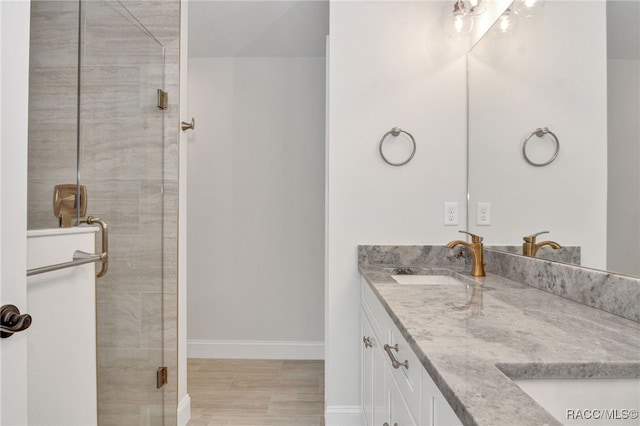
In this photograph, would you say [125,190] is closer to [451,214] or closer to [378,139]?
[378,139]

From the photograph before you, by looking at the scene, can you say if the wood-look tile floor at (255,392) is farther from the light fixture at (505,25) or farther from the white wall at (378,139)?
the light fixture at (505,25)

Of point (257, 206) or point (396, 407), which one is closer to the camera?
point (396, 407)

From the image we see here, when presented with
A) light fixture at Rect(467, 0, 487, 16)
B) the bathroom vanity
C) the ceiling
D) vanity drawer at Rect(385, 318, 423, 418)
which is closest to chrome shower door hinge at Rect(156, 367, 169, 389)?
the bathroom vanity

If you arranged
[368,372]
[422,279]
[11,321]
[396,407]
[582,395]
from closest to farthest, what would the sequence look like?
1. [582,395]
2. [11,321]
3. [396,407]
4. [368,372]
5. [422,279]

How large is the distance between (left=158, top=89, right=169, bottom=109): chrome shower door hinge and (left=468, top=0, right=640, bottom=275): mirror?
5.14 ft

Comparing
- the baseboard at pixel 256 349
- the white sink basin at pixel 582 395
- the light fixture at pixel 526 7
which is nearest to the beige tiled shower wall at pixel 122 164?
the baseboard at pixel 256 349

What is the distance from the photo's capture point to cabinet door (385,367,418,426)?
97 centimetres

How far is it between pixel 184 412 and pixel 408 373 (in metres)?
1.66

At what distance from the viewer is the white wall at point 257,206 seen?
10.4 feet

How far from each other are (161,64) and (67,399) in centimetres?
155

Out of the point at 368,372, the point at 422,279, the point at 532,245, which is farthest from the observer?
the point at 422,279

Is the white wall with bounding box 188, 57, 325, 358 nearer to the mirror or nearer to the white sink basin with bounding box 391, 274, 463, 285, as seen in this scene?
the white sink basin with bounding box 391, 274, 463, 285

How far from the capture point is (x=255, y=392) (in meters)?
2.53

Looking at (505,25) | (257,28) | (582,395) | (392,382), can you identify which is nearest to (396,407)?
(392,382)
